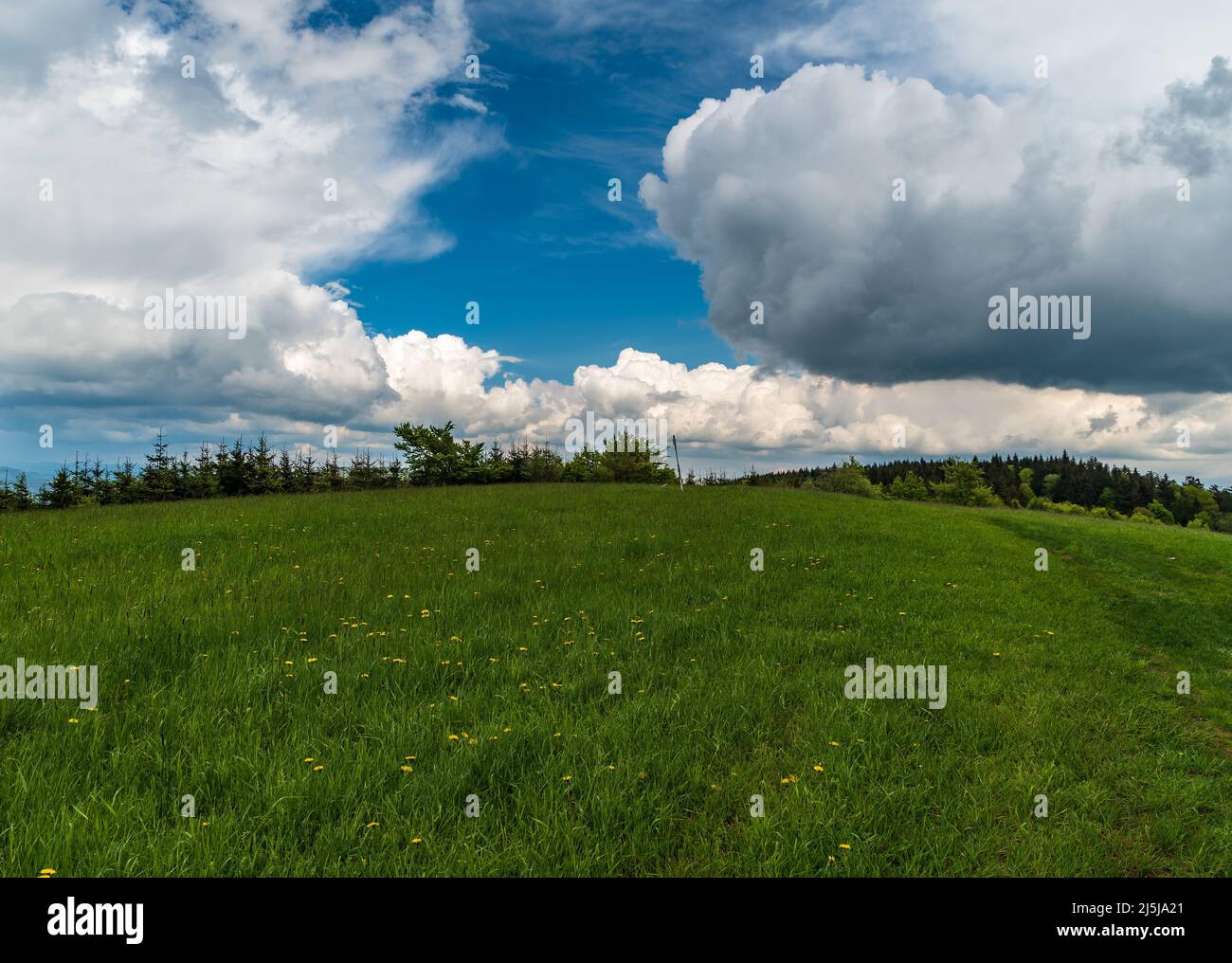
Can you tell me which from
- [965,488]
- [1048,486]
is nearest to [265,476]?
[965,488]

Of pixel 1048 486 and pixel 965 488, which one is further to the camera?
pixel 1048 486

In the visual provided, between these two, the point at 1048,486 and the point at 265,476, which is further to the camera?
the point at 1048,486

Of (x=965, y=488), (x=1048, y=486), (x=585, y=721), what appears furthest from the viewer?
(x=1048, y=486)

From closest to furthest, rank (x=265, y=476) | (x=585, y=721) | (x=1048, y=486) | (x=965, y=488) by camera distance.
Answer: (x=585, y=721), (x=265, y=476), (x=965, y=488), (x=1048, y=486)

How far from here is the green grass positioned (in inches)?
161

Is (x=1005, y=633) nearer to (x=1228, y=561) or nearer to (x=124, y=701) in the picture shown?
(x=124, y=701)

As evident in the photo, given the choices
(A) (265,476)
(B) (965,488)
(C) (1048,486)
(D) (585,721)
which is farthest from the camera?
(C) (1048,486)

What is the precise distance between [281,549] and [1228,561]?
26408 millimetres

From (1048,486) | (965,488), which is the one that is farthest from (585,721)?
(1048,486)

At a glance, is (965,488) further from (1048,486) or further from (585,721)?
(585,721)

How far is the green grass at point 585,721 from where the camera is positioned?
4.08m

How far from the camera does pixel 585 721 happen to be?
5.69 metres
